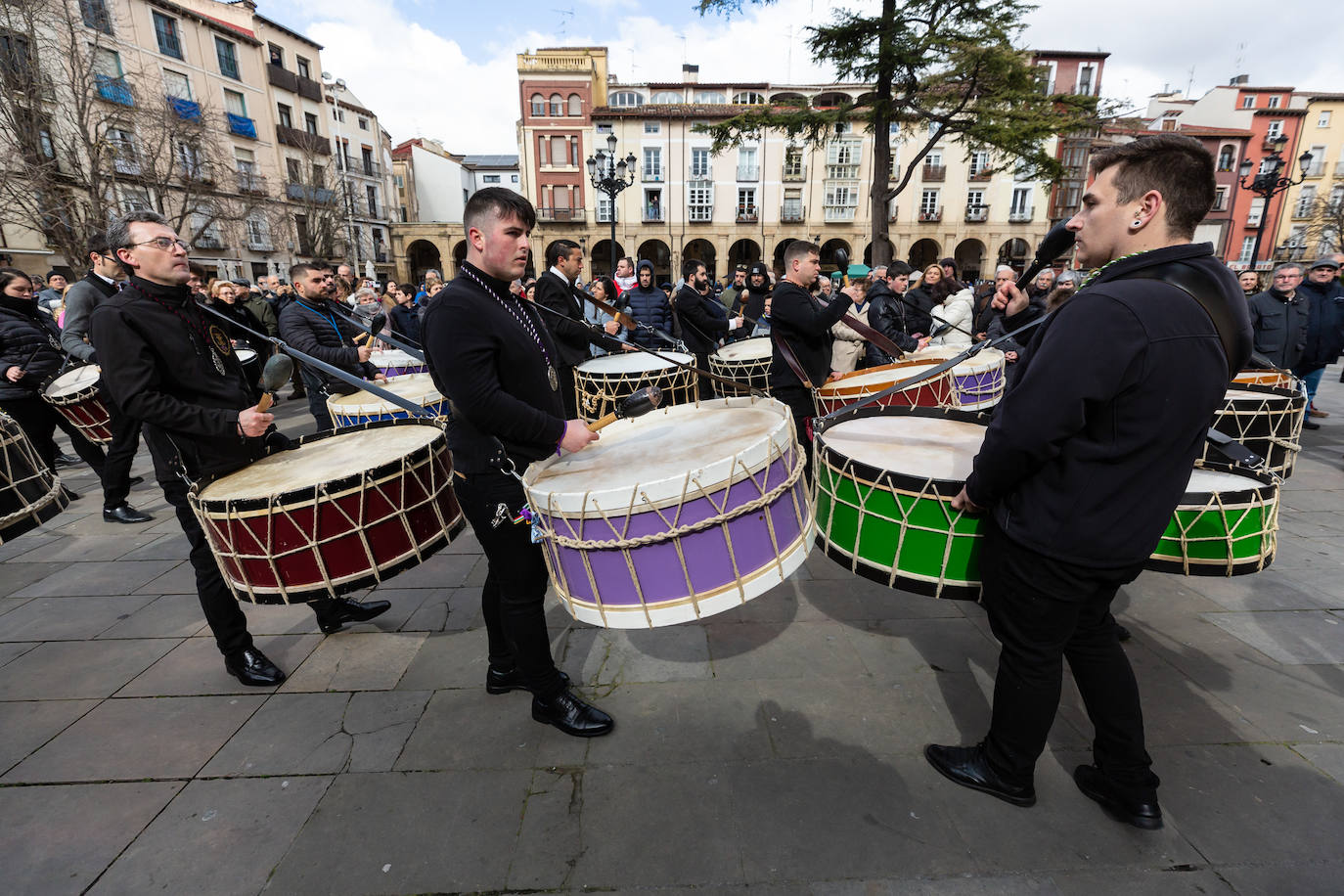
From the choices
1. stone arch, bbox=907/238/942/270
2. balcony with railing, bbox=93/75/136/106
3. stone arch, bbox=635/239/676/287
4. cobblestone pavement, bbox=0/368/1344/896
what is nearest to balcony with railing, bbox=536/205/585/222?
stone arch, bbox=635/239/676/287

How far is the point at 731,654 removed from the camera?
123 inches

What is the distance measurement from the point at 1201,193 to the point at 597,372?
185 inches

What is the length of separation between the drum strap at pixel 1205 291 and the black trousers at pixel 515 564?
2.21m

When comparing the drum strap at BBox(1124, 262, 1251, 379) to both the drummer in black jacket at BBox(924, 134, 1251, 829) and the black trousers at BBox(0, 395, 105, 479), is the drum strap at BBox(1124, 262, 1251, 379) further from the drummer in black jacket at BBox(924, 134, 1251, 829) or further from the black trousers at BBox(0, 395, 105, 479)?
the black trousers at BBox(0, 395, 105, 479)

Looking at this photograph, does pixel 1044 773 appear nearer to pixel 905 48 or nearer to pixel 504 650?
pixel 504 650

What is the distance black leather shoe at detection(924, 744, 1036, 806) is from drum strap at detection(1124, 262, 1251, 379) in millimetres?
1553

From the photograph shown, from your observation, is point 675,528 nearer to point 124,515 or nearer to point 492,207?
point 492,207

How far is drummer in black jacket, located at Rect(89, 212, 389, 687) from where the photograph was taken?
8.17 ft

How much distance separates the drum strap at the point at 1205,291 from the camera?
161 cm

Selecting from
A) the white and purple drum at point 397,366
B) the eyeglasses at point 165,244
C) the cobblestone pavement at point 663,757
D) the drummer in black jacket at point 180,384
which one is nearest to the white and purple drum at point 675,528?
the cobblestone pavement at point 663,757

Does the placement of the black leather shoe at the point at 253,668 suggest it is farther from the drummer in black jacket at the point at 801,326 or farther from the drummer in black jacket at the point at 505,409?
the drummer in black jacket at the point at 801,326

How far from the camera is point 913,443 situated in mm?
2590

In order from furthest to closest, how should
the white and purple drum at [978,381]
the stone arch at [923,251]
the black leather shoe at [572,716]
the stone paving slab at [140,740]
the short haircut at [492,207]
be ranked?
the stone arch at [923,251] < the white and purple drum at [978,381] < the black leather shoe at [572,716] < the stone paving slab at [140,740] < the short haircut at [492,207]

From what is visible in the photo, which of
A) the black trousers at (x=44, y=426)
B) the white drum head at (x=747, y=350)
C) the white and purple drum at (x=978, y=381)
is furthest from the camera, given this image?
the white drum head at (x=747, y=350)
